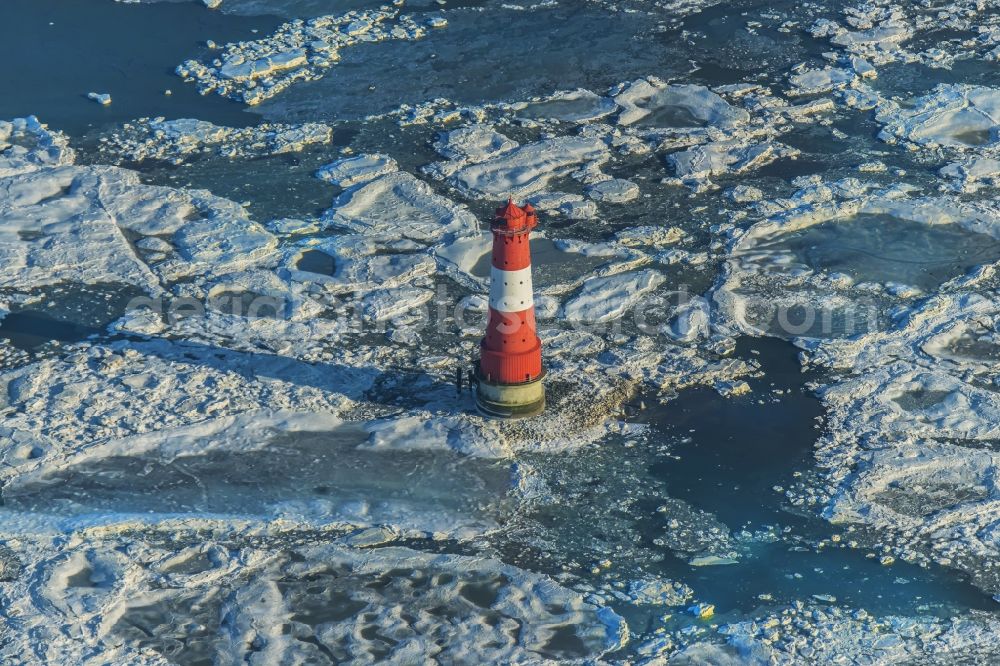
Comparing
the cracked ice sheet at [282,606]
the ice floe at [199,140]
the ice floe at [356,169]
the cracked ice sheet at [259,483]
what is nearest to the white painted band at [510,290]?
the cracked ice sheet at [259,483]

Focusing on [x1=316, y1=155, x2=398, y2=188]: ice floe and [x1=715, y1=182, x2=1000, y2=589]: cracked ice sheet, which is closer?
[x1=715, y1=182, x2=1000, y2=589]: cracked ice sheet

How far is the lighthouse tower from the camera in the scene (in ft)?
29.4

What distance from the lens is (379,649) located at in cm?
762

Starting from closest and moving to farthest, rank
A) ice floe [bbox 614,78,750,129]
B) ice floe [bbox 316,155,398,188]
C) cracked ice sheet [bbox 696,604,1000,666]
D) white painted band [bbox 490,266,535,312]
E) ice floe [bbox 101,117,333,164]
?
cracked ice sheet [bbox 696,604,1000,666] → white painted band [bbox 490,266,535,312] → ice floe [bbox 316,155,398,188] → ice floe [bbox 101,117,333,164] → ice floe [bbox 614,78,750,129]

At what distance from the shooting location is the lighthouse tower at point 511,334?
895 cm

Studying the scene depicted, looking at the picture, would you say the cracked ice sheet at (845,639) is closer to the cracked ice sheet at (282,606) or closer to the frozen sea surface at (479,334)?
the frozen sea surface at (479,334)

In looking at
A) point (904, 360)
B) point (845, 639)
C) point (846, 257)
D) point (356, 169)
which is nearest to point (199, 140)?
point (356, 169)

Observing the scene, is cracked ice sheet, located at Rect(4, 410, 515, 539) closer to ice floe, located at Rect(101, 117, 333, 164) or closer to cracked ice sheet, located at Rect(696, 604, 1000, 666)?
cracked ice sheet, located at Rect(696, 604, 1000, 666)

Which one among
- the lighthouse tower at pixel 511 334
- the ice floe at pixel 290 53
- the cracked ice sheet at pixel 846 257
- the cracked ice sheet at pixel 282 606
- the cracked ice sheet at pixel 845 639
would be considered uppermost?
the ice floe at pixel 290 53

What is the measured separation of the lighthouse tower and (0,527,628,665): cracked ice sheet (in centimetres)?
158

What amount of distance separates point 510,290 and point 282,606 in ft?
8.80

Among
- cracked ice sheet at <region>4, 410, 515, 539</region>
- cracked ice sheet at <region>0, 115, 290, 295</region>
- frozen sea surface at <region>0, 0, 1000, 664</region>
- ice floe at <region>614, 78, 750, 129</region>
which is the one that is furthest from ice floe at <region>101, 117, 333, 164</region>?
cracked ice sheet at <region>4, 410, 515, 539</region>

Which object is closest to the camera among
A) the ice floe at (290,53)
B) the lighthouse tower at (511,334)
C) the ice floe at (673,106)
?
the lighthouse tower at (511,334)

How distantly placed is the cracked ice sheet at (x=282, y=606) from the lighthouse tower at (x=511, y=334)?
158cm
